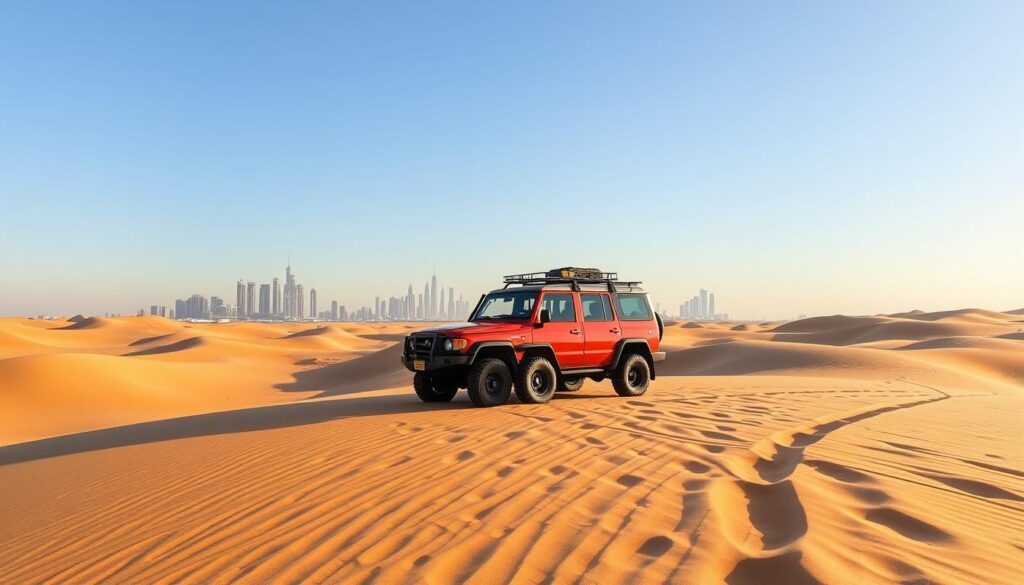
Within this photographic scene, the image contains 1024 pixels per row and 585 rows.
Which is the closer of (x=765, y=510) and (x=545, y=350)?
(x=765, y=510)

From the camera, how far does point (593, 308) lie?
12.1 m

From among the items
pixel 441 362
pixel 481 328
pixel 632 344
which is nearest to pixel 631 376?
pixel 632 344

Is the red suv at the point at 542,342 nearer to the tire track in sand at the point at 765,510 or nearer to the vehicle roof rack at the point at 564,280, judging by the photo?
the vehicle roof rack at the point at 564,280

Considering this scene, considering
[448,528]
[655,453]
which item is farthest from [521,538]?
[655,453]

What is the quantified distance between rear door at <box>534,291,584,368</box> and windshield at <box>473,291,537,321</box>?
0.26 m

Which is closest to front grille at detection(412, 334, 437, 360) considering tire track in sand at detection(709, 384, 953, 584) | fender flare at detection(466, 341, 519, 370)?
fender flare at detection(466, 341, 519, 370)

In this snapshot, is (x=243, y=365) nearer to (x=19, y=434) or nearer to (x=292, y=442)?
(x=19, y=434)

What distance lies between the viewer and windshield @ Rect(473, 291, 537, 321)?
11422mm

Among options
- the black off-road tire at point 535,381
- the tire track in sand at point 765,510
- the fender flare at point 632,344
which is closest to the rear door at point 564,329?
the black off-road tire at point 535,381

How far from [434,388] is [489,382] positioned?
1567 mm

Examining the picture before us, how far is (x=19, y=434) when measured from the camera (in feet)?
60.9

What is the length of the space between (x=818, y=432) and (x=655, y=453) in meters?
2.93

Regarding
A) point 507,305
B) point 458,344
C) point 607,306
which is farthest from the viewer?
point 607,306

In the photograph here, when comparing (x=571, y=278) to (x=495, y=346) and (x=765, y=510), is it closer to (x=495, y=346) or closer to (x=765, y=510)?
(x=495, y=346)
